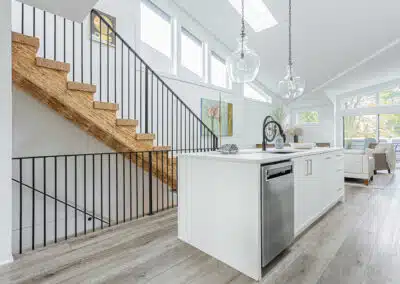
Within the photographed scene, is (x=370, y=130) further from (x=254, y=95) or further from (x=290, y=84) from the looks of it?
(x=290, y=84)

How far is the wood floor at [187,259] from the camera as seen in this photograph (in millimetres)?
1635

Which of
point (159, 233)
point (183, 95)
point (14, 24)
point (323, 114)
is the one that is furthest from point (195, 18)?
point (323, 114)

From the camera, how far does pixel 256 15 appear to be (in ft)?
17.9

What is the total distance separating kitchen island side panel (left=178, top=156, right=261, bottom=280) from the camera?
64.2 inches

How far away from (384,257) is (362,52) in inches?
221

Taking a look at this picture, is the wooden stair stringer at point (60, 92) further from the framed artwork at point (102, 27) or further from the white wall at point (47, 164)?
the framed artwork at point (102, 27)

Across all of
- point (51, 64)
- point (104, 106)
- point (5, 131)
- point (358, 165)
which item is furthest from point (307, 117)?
point (5, 131)

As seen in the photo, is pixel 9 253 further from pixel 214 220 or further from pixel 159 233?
pixel 214 220

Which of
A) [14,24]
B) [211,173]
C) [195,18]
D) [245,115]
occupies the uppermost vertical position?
[195,18]

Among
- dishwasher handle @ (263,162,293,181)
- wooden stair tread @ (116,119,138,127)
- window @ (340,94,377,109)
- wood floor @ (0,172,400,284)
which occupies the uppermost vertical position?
window @ (340,94,377,109)

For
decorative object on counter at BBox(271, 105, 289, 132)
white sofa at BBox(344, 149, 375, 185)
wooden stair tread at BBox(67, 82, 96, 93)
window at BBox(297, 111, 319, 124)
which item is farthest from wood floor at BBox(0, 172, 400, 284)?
window at BBox(297, 111, 319, 124)

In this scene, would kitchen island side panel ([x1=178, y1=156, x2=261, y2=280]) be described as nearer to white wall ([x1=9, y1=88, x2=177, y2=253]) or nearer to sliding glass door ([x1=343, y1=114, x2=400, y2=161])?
white wall ([x1=9, y1=88, x2=177, y2=253])

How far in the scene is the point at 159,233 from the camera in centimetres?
242

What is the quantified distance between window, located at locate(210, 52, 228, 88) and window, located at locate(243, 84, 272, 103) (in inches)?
43.7
